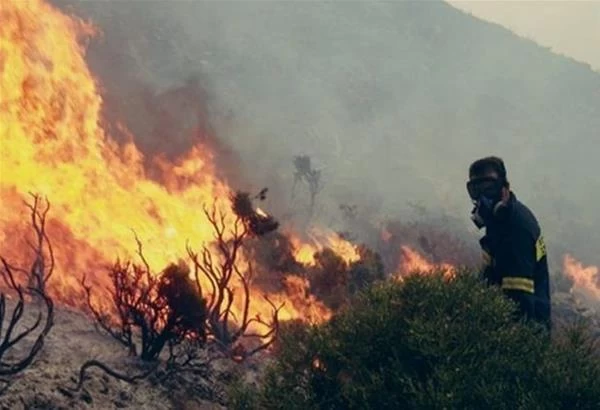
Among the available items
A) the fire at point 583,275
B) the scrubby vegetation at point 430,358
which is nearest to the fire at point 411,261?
the fire at point 583,275

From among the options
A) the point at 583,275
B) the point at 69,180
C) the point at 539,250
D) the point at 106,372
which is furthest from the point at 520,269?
the point at 583,275

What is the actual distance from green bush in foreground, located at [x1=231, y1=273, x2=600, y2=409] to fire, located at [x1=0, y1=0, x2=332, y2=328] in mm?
10168

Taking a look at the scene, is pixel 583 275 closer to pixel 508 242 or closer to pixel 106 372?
pixel 106 372

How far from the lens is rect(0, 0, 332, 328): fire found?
1852cm

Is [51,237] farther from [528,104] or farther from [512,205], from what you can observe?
[528,104]

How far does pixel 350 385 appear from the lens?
20.3 feet

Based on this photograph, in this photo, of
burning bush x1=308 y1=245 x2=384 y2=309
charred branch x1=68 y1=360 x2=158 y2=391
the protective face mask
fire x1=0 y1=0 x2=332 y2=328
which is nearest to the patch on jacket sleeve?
the protective face mask

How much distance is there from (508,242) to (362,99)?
2483 inches

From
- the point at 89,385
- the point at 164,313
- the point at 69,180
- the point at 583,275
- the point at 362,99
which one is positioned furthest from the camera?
the point at 362,99

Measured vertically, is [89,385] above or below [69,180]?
below

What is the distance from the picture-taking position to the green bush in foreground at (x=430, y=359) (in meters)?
5.46

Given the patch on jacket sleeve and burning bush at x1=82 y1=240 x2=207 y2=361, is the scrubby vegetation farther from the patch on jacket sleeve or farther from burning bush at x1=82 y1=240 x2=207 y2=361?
burning bush at x1=82 y1=240 x2=207 y2=361

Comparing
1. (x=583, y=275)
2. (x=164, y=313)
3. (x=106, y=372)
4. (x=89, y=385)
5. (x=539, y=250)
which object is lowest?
(x=89, y=385)

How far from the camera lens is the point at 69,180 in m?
20.1
